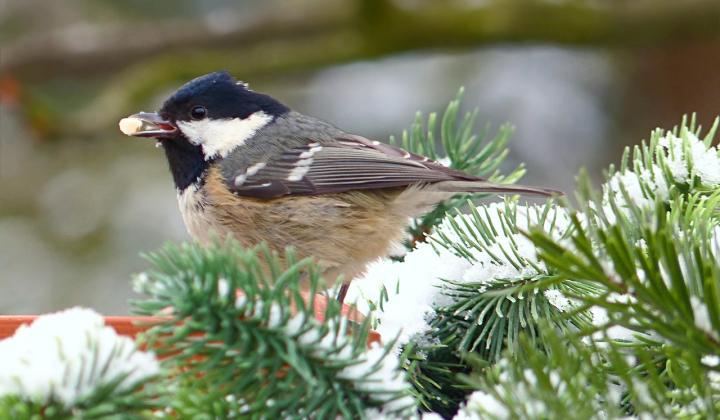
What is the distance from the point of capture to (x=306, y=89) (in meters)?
3.57

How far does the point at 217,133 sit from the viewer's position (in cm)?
183

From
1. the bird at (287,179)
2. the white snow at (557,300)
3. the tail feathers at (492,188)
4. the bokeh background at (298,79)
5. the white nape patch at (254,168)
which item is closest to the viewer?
the white snow at (557,300)

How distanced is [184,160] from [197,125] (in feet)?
0.25

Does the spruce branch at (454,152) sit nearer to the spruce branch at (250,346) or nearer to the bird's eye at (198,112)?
the bird's eye at (198,112)

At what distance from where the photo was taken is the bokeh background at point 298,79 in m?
2.94

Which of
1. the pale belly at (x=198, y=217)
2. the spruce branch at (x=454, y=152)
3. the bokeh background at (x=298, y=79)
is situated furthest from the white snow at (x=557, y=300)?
the bokeh background at (x=298, y=79)

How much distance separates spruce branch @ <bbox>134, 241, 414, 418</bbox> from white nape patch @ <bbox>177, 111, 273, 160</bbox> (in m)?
Result: 1.11

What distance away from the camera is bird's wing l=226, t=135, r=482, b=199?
167cm

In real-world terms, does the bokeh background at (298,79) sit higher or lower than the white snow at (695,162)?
higher

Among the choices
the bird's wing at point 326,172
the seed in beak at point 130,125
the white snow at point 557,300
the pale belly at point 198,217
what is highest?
the seed in beak at point 130,125

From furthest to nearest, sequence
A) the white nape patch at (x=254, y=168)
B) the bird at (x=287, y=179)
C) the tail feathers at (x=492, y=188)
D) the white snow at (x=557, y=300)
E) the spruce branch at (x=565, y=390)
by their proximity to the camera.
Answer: the white nape patch at (x=254, y=168), the bird at (x=287, y=179), the tail feathers at (x=492, y=188), the white snow at (x=557, y=300), the spruce branch at (x=565, y=390)

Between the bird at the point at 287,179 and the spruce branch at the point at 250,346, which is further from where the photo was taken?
the bird at the point at 287,179

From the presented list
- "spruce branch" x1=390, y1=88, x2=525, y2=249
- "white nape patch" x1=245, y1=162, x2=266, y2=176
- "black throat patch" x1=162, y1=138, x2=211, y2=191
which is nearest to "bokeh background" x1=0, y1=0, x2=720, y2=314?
"black throat patch" x1=162, y1=138, x2=211, y2=191

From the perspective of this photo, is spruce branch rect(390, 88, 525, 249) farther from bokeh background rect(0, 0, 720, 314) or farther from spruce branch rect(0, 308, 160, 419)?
bokeh background rect(0, 0, 720, 314)
